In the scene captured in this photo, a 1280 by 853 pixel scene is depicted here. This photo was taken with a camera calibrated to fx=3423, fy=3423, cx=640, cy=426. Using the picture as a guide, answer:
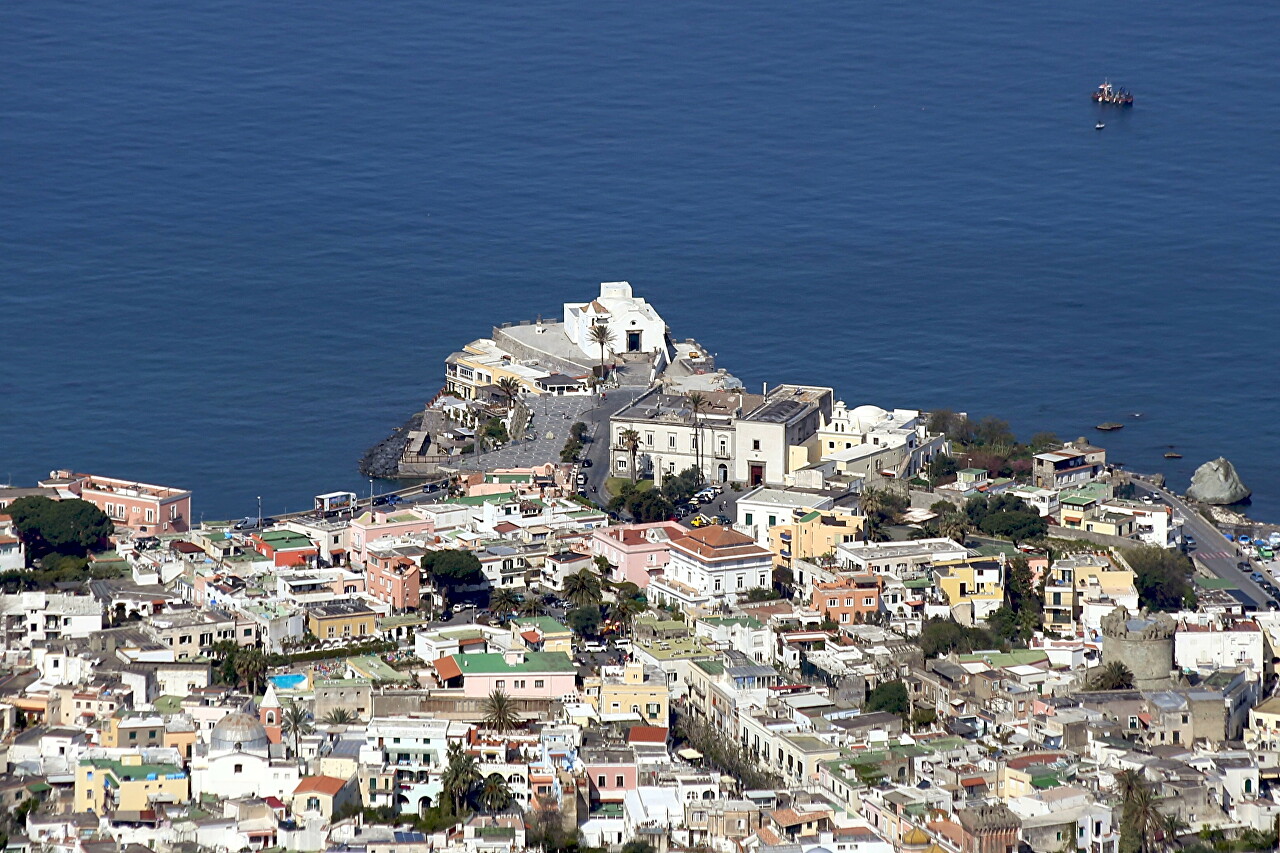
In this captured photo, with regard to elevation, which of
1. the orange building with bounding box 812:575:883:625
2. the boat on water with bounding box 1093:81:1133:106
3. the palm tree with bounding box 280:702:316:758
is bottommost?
the palm tree with bounding box 280:702:316:758

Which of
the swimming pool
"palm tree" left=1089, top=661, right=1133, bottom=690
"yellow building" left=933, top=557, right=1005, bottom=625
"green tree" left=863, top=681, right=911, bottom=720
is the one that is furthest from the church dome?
"palm tree" left=1089, top=661, right=1133, bottom=690

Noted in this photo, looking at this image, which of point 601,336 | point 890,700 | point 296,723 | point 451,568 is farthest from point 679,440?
point 296,723

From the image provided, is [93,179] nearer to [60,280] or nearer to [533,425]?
[60,280]

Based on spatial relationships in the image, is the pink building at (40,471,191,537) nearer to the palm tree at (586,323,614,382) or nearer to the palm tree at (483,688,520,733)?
the palm tree at (483,688,520,733)

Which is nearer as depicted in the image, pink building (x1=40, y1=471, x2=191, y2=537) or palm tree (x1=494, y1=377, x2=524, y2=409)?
pink building (x1=40, y1=471, x2=191, y2=537)

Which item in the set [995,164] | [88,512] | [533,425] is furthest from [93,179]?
[88,512]
